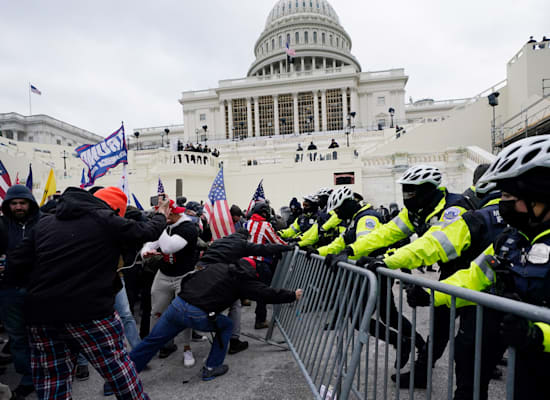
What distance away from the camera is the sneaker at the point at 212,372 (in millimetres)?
3511

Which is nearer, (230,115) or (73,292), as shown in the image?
(73,292)

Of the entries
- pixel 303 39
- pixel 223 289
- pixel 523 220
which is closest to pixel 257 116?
pixel 303 39

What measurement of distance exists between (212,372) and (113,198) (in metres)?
2.10

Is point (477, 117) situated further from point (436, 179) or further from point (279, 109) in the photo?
point (279, 109)

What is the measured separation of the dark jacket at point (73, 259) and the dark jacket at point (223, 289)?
1.00 meters

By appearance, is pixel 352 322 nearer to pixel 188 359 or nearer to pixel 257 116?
pixel 188 359

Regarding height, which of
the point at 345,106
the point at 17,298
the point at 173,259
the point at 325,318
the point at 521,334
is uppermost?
the point at 345,106

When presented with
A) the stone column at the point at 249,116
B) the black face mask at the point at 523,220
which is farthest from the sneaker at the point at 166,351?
the stone column at the point at 249,116

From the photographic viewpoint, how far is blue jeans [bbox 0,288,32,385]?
3.30m

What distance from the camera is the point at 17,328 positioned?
11.2 ft

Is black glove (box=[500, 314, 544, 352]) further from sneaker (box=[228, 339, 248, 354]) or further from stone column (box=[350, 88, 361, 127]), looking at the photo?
stone column (box=[350, 88, 361, 127])

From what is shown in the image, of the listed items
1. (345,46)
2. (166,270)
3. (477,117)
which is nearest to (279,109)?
(345,46)

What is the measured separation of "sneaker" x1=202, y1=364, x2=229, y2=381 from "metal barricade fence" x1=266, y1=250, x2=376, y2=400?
0.77 m

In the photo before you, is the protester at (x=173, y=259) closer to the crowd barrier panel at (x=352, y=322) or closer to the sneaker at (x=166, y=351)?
the sneaker at (x=166, y=351)
